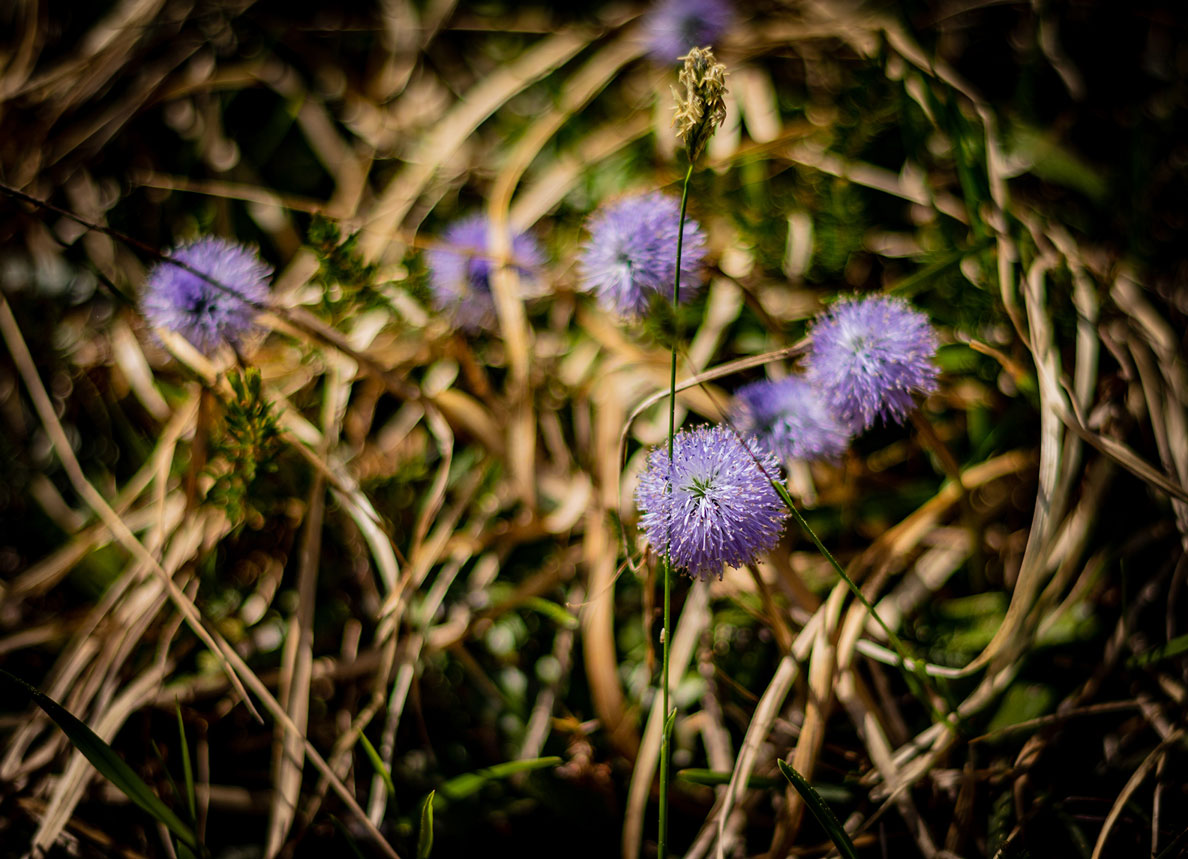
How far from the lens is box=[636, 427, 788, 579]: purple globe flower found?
79cm

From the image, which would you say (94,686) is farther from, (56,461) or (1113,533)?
(1113,533)

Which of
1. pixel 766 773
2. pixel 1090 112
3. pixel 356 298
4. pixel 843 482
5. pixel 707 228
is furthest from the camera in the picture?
pixel 1090 112

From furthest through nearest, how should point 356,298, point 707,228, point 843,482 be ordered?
point 707,228
point 843,482
point 356,298

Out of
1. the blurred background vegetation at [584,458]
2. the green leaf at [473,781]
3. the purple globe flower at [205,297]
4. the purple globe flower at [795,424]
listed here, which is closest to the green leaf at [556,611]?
the blurred background vegetation at [584,458]

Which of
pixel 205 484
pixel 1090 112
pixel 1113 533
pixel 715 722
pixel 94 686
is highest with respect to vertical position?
pixel 205 484

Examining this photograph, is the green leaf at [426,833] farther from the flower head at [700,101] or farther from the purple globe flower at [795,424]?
the flower head at [700,101]

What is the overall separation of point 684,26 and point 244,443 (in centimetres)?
134

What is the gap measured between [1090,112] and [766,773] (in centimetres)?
173

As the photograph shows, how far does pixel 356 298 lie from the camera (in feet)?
4.01

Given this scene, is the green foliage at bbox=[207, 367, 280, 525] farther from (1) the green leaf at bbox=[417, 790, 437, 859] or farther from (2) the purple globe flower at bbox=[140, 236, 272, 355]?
(1) the green leaf at bbox=[417, 790, 437, 859]

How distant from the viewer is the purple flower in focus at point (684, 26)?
1.59 m

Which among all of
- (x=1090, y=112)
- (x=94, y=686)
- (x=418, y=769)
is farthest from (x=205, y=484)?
(x=1090, y=112)

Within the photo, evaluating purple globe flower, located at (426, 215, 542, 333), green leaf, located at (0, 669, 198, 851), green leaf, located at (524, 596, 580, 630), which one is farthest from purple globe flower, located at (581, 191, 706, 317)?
green leaf, located at (0, 669, 198, 851)

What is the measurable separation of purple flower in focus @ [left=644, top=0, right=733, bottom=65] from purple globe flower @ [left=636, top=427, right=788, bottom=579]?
3.88 ft
